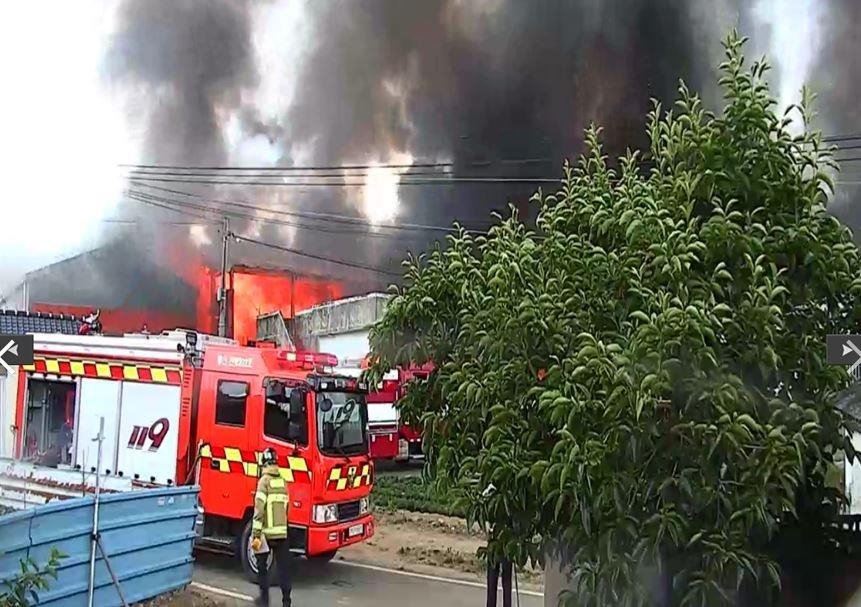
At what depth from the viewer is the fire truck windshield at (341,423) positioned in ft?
22.3

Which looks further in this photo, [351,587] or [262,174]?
[262,174]

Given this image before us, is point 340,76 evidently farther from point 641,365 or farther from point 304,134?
point 641,365

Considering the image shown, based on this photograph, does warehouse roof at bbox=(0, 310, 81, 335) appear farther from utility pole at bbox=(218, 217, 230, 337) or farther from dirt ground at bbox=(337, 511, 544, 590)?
dirt ground at bbox=(337, 511, 544, 590)

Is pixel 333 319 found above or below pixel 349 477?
above

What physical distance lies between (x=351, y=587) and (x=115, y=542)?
93.3 inches

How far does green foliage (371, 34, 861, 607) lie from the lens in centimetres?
258

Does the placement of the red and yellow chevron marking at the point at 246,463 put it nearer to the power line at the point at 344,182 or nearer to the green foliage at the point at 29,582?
the green foliage at the point at 29,582

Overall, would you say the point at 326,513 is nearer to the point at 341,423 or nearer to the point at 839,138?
the point at 341,423

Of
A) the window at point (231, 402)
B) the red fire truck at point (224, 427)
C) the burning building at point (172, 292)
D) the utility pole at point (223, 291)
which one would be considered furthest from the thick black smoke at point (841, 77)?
the utility pole at point (223, 291)

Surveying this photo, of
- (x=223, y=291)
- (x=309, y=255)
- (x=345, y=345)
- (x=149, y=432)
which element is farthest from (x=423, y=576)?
(x=223, y=291)

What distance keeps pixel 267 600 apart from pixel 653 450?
445 centimetres

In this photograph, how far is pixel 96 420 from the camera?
7203 millimetres

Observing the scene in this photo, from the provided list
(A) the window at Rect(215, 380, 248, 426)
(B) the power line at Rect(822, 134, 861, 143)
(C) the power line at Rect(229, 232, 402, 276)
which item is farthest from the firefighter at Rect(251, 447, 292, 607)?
(B) the power line at Rect(822, 134, 861, 143)

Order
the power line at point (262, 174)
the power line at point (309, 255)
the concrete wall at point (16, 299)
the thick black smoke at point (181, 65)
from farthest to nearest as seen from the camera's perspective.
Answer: the power line at point (309, 255) → the power line at point (262, 174) → the thick black smoke at point (181, 65) → the concrete wall at point (16, 299)
